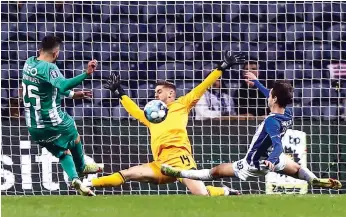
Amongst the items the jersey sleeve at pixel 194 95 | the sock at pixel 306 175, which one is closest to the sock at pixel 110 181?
the jersey sleeve at pixel 194 95

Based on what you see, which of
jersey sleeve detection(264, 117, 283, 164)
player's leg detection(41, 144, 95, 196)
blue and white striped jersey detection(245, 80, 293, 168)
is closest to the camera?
Result: jersey sleeve detection(264, 117, 283, 164)

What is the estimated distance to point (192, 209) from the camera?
11.3m

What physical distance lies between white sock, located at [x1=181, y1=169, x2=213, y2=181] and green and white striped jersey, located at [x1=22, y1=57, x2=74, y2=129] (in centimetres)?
141

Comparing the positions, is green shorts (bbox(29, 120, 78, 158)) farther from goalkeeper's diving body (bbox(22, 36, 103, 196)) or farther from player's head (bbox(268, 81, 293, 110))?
player's head (bbox(268, 81, 293, 110))

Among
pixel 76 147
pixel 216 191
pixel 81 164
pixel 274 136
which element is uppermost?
pixel 274 136

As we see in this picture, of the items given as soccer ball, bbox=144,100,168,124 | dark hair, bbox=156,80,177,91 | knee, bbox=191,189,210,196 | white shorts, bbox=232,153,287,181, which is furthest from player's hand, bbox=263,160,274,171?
dark hair, bbox=156,80,177,91

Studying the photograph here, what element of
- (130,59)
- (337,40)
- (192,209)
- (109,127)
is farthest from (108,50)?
(192,209)

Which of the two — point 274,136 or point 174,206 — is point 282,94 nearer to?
point 274,136

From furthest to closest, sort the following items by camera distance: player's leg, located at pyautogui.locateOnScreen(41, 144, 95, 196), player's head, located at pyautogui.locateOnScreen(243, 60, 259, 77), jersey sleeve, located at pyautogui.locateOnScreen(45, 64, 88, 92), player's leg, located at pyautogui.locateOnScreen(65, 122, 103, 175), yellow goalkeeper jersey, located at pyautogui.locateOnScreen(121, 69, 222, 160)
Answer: player's head, located at pyautogui.locateOnScreen(243, 60, 259, 77) < yellow goalkeeper jersey, located at pyautogui.locateOnScreen(121, 69, 222, 160) < player's leg, located at pyautogui.locateOnScreen(65, 122, 103, 175) < player's leg, located at pyautogui.locateOnScreen(41, 144, 95, 196) < jersey sleeve, located at pyautogui.locateOnScreen(45, 64, 88, 92)

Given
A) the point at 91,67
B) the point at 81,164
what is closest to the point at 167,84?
the point at 81,164

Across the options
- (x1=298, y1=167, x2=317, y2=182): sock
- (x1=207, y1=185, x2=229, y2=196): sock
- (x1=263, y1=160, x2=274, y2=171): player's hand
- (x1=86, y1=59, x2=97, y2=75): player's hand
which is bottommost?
(x1=207, y1=185, x2=229, y2=196): sock

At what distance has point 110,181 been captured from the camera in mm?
13258

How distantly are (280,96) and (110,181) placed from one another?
8.05 feet

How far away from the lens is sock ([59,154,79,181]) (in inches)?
479
